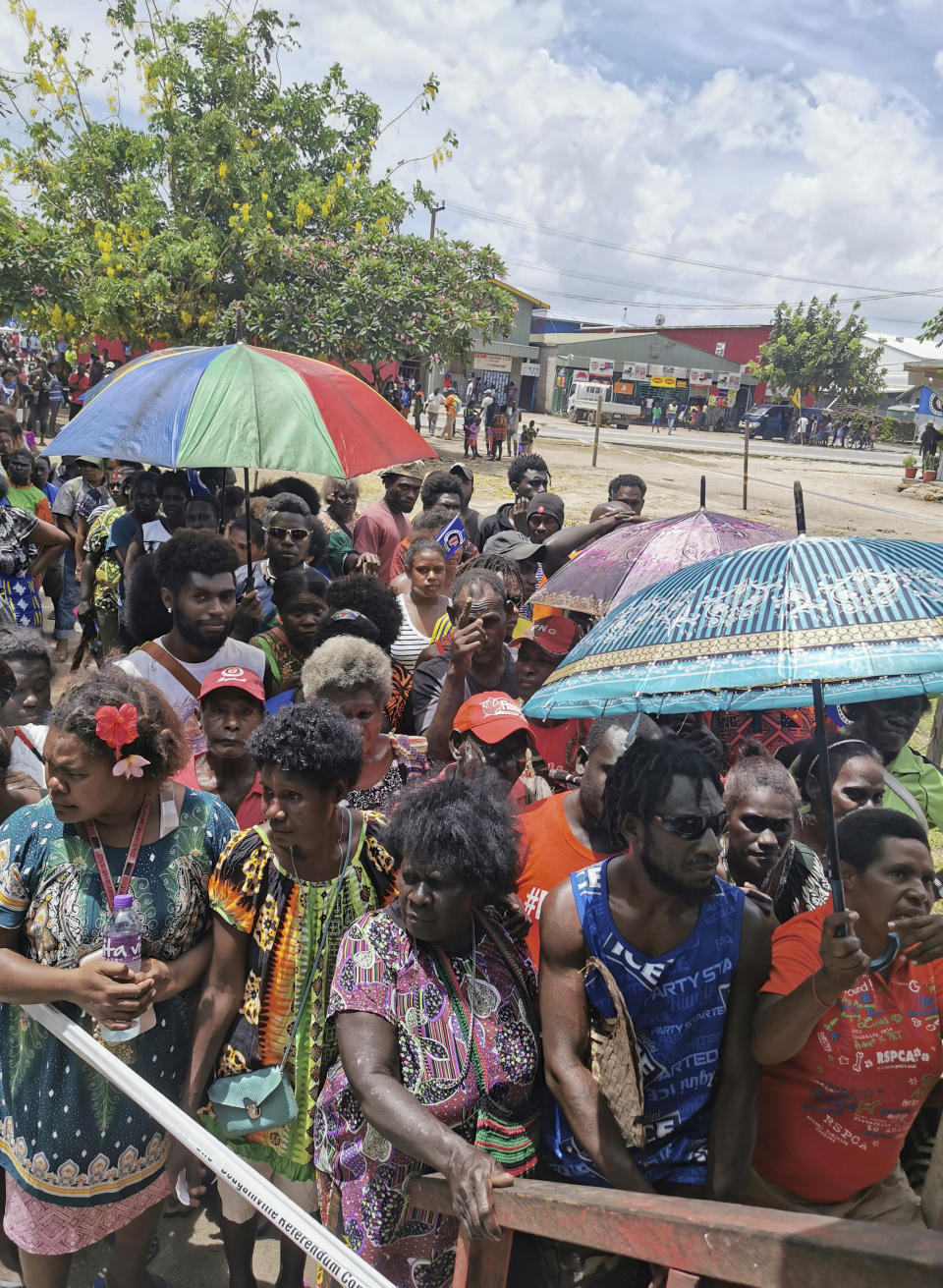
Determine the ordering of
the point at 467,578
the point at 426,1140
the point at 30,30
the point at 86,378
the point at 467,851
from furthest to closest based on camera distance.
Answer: the point at 86,378, the point at 30,30, the point at 467,578, the point at 467,851, the point at 426,1140

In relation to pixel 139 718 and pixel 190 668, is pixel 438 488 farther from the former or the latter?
pixel 139 718

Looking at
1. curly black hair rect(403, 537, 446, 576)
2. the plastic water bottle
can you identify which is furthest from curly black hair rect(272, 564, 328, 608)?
the plastic water bottle

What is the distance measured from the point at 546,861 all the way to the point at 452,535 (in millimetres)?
3713

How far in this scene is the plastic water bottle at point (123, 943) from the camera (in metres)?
2.22

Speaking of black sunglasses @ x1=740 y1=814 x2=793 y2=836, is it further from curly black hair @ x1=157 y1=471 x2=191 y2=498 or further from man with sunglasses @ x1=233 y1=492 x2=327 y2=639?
curly black hair @ x1=157 y1=471 x2=191 y2=498

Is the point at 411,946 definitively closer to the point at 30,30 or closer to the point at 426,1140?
the point at 426,1140

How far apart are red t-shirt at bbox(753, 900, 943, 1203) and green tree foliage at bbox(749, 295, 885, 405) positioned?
201ft

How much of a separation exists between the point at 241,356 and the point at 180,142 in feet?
51.9

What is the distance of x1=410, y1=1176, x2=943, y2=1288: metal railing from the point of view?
4.63 ft

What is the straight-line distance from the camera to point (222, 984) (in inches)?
96.8

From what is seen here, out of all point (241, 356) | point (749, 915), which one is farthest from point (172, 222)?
point (749, 915)

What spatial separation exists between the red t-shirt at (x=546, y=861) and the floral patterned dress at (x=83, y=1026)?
92 cm

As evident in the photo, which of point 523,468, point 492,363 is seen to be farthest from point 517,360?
point 523,468

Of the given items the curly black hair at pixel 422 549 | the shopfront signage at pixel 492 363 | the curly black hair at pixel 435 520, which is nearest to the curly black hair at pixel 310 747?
the curly black hair at pixel 422 549
